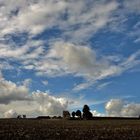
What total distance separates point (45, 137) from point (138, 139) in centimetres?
851

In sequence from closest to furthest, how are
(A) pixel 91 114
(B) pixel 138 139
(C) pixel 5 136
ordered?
1. (C) pixel 5 136
2. (B) pixel 138 139
3. (A) pixel 91 114

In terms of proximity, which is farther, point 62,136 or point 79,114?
point 79,114

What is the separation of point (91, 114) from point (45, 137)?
123660mm

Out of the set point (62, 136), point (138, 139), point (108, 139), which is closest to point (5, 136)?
point (62, 136)

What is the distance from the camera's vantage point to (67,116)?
16150 cm

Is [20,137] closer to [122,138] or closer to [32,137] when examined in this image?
[32,137]

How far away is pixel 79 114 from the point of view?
16300 cm

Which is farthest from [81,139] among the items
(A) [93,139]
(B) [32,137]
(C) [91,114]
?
(C) [91,114]

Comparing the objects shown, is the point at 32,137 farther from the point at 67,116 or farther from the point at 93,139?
the point at 67,116

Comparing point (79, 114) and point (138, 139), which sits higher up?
point (79, 114)

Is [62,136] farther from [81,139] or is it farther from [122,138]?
[122,138]

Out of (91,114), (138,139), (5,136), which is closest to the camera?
(5,136)

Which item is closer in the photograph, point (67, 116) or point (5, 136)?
point (5, 136)

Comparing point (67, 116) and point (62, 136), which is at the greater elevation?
point (67, 116)
